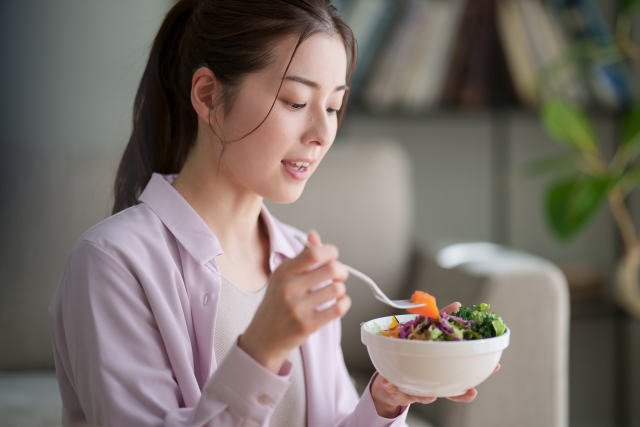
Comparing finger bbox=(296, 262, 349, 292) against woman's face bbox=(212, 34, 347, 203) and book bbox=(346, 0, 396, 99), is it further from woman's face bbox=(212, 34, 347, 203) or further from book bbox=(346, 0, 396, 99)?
book bbox=(346, 0, 396, 99)

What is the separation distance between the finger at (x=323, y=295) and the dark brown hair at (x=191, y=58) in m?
0.39

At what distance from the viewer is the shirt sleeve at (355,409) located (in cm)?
91

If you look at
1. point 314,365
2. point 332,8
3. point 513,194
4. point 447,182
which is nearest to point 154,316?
point 314,365

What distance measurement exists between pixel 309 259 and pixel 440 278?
107 cm

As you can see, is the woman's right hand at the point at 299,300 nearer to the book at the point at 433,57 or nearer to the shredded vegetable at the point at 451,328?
the shredded vegetable at the point at 451,328

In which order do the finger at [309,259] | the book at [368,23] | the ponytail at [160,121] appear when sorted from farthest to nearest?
1. the book at [368,23]
2. the ponytail at [160,121]
3. the finger at [309,259]

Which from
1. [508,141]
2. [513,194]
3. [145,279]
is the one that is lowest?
[513,194]

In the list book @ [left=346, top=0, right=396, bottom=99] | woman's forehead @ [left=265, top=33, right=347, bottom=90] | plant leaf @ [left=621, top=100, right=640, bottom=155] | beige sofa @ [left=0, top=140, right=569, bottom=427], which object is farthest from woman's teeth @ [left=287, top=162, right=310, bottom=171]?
plant leaf @ [left=621, top=100, right=640, bottom=155]

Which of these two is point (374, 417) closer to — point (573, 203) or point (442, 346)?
point (442, 346)

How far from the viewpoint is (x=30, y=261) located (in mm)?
1383

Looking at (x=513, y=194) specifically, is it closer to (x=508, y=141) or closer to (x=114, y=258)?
(x=508, y=141)

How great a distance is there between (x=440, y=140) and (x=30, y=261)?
1.82 metres

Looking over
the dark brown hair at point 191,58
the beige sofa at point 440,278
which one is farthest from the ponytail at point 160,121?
the beige sofa at point 440,278

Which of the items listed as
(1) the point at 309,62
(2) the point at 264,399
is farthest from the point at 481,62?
(2) the point at 264,399
